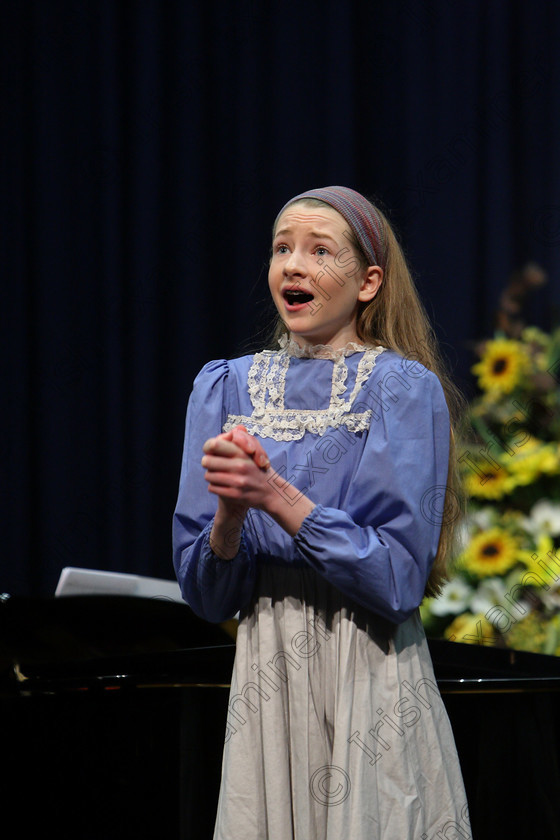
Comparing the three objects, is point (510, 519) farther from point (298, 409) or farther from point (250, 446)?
point (250, 446)

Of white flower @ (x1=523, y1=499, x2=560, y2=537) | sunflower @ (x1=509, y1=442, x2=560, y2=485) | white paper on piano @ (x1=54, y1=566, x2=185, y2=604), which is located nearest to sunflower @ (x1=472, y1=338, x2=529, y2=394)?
sunflower @ (x1=509, y1=442, x2=560, y2=485)

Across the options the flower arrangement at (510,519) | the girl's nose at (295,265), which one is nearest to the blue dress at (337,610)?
the girl's nose at (295,265)

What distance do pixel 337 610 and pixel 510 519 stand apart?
3.90ft

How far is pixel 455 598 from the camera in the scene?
2.38m

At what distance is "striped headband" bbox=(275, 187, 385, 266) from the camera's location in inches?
54.4

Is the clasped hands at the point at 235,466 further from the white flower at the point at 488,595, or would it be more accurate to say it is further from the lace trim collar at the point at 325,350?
the white flower at the point at 488,595

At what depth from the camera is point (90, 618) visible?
2484 mm

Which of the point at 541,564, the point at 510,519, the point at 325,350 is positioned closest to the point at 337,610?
the point at 325,350

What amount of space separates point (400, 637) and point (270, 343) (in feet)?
1.73

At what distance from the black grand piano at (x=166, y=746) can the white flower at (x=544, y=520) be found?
420mm

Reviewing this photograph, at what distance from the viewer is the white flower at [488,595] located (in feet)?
7.52

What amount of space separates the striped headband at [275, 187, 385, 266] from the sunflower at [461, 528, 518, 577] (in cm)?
108

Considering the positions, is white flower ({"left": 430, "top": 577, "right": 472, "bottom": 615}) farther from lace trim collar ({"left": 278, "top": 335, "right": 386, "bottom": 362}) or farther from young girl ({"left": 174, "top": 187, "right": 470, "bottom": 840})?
lace trim collar ({"left": 278, "top": 335, "right": 386, "bottom": 362})

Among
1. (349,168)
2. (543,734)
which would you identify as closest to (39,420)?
(349,168)
